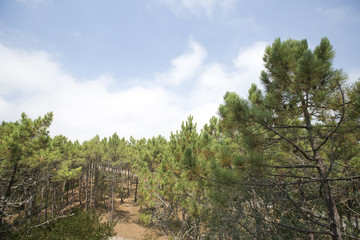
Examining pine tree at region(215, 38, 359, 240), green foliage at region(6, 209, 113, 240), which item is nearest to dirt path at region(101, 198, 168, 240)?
green foliage at region(6, 209, 113, 240)

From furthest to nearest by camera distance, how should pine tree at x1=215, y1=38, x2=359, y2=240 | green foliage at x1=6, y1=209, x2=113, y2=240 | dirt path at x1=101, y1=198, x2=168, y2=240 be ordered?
dirt path at x1=101, y1=198, x2=168, y2=240 → green foliage at x1=6, y1=209, x2=113, y2=240 → pine tree at x1=215, y1=38, x2=359, y2=240

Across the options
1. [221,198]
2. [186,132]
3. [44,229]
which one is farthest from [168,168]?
[44,229]

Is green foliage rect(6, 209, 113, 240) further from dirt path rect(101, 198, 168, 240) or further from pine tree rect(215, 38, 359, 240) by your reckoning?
pine tree rect(215, 38, 359, 240)

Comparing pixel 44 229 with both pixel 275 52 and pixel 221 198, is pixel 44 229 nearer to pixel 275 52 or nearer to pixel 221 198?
pixel 221 198

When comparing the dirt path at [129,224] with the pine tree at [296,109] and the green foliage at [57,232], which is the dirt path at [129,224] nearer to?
the green foliage at [57,232]

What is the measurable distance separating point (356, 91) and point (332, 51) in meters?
0.77

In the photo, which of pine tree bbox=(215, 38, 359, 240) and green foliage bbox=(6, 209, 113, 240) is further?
green foliage bbox=(6, 209, 113, 240)

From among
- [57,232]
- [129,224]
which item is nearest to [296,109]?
[57,232]

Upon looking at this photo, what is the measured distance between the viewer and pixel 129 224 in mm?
Result: 17062

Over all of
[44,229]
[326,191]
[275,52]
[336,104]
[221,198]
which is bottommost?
[44,229]

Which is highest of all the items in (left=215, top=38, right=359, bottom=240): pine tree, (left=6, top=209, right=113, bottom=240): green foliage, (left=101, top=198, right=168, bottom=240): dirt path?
(left=215, top=38, right=359, bottom=240): pine tree

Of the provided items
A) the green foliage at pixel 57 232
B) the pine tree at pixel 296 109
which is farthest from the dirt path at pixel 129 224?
the pine tree at pixel 296 109

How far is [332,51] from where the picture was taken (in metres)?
2.72

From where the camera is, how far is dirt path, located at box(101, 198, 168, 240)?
45.0ft
